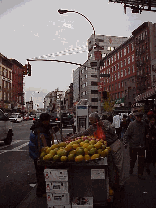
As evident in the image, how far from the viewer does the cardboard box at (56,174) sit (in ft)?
12.8

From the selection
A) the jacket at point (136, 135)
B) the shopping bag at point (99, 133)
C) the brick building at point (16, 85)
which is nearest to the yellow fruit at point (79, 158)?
the shopping bag at point (99, 133)

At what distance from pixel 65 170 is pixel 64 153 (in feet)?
1.06

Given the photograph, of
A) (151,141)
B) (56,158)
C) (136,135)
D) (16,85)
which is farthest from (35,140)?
(16,85)

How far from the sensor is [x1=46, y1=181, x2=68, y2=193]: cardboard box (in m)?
3.91

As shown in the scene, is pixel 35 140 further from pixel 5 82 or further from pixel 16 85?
pixel 16 85

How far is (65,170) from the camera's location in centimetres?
389

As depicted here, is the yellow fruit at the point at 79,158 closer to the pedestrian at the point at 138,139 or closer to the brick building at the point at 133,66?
the pedestrian at the point at 138,139

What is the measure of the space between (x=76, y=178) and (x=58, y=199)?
0.45 m

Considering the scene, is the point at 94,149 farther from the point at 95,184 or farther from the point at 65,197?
the point at 65,197

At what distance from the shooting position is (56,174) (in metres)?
3.92

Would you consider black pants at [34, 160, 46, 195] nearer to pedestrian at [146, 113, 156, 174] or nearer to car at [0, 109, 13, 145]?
pedestrian at [146, 113, 156, 174]

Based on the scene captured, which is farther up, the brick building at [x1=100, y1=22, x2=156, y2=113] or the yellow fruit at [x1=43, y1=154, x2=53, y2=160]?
the brick building at [x1=100, y1=22, x2=156, y2=113]

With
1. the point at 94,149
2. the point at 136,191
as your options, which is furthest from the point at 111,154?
the point at 136,191

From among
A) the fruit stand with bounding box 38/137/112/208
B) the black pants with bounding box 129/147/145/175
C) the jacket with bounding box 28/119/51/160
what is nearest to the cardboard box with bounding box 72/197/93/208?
the fruit stand with bounding box 38/137/112/208
